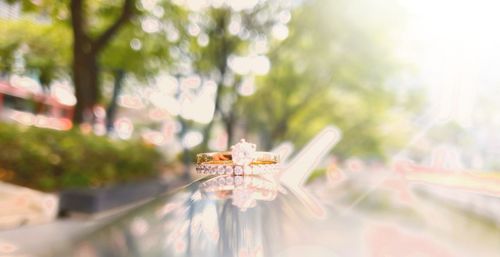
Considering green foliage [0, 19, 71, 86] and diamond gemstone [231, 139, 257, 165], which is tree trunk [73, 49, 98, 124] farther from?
diamond gemstone [231, 139, 257, 165]

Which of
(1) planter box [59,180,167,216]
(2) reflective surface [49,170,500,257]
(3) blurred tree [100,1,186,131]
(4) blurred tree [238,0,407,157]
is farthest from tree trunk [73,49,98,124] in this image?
(2) reflective surface [49,170,500,257]

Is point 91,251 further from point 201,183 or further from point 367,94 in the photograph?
point 367,94

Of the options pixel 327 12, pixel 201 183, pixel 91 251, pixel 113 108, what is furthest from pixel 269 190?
pixel 113 108

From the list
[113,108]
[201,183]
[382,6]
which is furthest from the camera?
[113,108]

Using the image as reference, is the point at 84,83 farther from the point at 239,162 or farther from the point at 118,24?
the point at 239,162

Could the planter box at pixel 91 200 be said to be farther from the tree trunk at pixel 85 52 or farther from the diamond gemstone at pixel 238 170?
the diamond gemstone at pixel 238 170

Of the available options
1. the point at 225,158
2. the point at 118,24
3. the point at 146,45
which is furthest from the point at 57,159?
the point at 225,158
